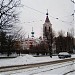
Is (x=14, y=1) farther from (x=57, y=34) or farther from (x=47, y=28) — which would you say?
(x=57, y=34)

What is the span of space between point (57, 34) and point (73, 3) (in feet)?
207

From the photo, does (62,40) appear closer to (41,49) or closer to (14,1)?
(41,49)

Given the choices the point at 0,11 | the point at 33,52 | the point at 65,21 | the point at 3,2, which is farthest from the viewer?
the point at 33,52

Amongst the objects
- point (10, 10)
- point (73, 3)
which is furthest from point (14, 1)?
point (73, 3)

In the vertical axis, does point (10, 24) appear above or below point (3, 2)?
below

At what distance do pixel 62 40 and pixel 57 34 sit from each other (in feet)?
10.8

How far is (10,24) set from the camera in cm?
3419

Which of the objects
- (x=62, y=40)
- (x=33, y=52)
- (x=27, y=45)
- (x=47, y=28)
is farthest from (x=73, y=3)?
(x=27, y=45)

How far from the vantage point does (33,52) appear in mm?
73438

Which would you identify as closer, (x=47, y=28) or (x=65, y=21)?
(x=65, y=21)

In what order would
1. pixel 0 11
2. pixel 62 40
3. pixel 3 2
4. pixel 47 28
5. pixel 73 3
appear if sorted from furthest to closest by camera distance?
pixel 62 40
pixel 47 28
pixel 3 2
pixel 0 11
pixel 73 3

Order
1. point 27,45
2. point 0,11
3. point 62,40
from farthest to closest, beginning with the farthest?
point 27,45, point 62,40, point 0,11

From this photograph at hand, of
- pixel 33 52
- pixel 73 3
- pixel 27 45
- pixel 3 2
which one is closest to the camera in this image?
pixel 73 3

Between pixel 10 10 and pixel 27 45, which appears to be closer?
pixel 10 10
